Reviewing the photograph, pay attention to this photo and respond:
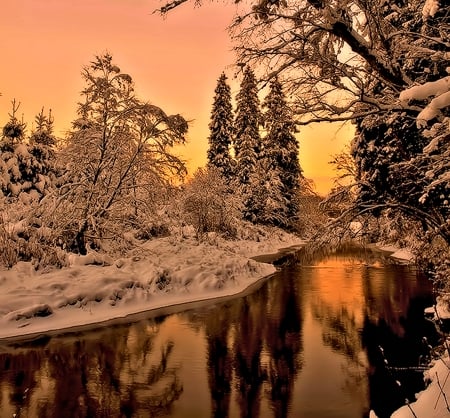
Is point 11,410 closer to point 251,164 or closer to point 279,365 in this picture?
point 279,365

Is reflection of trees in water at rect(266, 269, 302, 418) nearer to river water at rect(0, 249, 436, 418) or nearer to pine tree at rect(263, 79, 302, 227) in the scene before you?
river water at rect(0, 249, 436, 418)

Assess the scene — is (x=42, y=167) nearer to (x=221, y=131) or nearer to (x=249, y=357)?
(x=249, y=357)

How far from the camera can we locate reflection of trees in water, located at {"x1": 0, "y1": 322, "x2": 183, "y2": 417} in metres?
7.17

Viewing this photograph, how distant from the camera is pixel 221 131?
49.6 metres

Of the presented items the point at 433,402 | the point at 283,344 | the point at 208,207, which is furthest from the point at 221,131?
the point at 433,402

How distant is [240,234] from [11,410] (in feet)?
101

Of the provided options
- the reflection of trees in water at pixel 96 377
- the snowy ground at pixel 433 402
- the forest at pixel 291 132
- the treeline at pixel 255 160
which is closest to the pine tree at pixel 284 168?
the treeline at pixel 255 160

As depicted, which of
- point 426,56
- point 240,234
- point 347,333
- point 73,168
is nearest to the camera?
point 426,56

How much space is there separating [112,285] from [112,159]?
6151mm

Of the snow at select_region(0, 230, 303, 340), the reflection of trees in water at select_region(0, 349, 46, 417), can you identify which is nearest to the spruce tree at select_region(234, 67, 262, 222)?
the snow at select_region(0, 230, 303, 340)

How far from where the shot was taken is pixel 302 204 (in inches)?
2226

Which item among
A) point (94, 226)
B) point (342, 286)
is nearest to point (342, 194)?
point (342, 286)

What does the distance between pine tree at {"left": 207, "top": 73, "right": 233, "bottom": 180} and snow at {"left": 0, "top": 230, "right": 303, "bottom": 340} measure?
27368mm

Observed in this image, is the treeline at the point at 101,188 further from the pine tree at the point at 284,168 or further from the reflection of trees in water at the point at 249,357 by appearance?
the pine tree at the point at 284,168
